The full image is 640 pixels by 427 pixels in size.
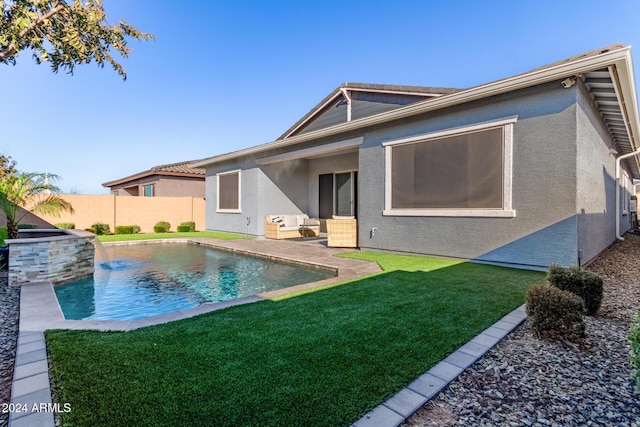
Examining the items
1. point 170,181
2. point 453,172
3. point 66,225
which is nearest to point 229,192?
point 170,181

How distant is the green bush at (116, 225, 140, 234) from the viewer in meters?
16.8

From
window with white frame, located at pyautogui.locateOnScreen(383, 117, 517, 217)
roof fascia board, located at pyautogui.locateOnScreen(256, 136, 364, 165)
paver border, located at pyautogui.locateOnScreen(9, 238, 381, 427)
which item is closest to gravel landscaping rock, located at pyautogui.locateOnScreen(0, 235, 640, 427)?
paver border, located at pyautogui.locateOnScreen(9, 238, 381, 427)

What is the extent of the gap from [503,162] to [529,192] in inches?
32.1

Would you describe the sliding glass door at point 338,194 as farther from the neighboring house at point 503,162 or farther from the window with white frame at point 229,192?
the window with white frame at point 229,192

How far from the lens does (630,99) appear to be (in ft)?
23.2

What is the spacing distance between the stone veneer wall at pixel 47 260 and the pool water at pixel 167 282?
0.26 meters

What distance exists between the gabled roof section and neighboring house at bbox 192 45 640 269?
0.27ft

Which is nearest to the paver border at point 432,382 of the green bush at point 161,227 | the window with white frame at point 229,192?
the window with white frame at point 229,192

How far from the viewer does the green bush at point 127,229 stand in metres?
16.8

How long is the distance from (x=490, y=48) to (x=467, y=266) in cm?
1052

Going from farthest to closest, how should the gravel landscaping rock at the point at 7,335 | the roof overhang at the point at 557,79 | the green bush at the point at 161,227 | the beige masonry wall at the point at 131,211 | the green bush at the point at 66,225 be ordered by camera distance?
the green bush at the point at 161,227
the beige masonry wall at the point at 131,211
the green bush at the point at 66,225
the roof overhang at the point at 557,79
the gravel landscaping rock at the point at 7,335

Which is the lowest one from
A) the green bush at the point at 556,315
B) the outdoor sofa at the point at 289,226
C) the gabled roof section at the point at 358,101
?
the green bush at the point at 556,315

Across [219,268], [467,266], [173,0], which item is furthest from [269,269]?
[173,0]

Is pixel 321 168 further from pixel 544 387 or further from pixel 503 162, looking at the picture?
pixel 544 387
